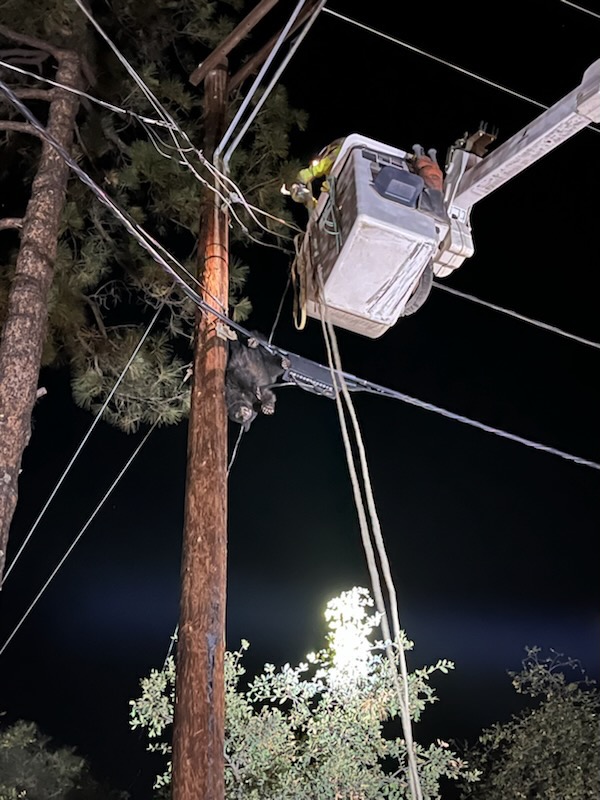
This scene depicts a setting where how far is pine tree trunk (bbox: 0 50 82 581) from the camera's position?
16.1 ft

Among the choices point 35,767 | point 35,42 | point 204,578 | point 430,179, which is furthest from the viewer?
point 35,767

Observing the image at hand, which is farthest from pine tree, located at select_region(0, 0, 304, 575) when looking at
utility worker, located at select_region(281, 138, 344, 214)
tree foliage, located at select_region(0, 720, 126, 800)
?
tree foliage, located at select_region(0, 720, 126, 800)

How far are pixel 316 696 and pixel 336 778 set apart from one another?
135 centimetres

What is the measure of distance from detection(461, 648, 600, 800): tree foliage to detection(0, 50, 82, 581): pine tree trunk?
41.2 feet

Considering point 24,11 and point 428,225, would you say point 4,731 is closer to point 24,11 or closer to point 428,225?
point 24,11

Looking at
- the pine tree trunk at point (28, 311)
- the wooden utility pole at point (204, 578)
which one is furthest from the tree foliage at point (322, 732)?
the wooden utility pole at point (204, 578)

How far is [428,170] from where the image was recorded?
180 inches

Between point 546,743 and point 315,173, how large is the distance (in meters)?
13.2

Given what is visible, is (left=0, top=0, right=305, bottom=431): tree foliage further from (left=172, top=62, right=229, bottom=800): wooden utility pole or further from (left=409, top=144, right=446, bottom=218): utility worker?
(left=409, top=144, right=446, bottom=218): utility worker

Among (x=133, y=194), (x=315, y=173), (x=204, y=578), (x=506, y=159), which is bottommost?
(x=204, y=578)

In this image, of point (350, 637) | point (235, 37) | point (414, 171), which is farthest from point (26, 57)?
point (350, 637)

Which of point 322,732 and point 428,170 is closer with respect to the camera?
point 428,170

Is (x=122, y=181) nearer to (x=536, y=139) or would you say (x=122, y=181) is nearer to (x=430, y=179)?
(x=430, y=179)

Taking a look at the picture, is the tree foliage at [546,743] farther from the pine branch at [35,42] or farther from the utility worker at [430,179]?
the pine branch at [35,42]
